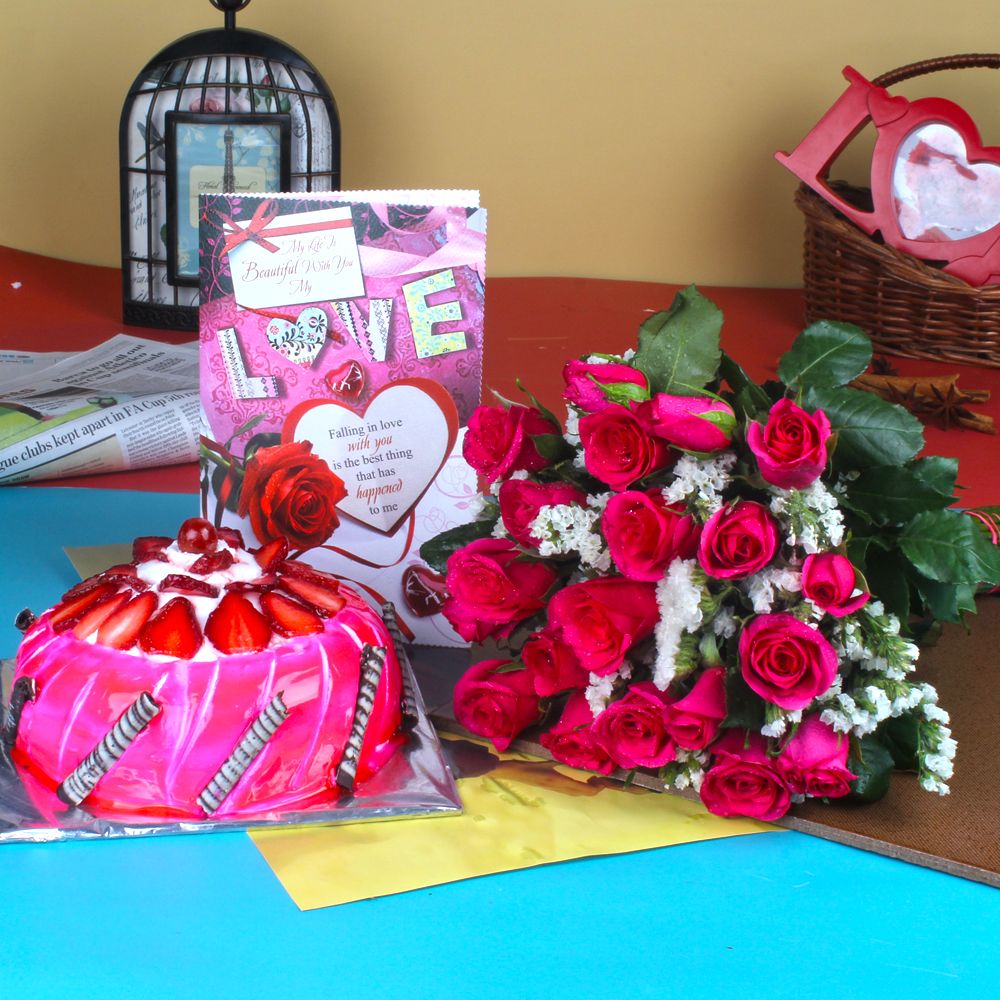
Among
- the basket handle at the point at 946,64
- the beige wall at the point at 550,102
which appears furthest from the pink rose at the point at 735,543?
the beige wall at the point at 550,102

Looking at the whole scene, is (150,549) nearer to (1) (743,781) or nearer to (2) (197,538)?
(2) (197,538)

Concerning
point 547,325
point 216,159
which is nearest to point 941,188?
point 547,325

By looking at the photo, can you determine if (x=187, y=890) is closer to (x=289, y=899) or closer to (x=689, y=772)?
(x=289, y=899)

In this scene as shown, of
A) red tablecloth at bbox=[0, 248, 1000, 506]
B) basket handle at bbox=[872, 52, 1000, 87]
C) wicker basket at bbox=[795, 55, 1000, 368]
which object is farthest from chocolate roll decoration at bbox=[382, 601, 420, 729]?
basket handle at bbox=[872, 52, 1000, 87]

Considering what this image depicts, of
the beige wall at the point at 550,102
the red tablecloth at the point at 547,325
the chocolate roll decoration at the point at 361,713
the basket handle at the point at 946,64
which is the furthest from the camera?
the beige wall at the point at 550,102

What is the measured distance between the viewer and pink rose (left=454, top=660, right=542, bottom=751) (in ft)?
2.15

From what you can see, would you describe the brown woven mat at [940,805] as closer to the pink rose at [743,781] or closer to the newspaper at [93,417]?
the pink rose at [743,781]

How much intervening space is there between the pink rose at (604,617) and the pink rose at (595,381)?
0.09m

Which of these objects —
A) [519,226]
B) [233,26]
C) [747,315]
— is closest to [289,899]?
[233,26]

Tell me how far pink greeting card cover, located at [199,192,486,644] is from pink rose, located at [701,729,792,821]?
26 centimetres

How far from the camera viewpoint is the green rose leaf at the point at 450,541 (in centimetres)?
70

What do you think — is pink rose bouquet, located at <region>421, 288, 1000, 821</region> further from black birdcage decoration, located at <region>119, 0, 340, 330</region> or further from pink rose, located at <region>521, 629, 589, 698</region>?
black birdcage decoration, located at <region>119, 0, 340, 330</region>

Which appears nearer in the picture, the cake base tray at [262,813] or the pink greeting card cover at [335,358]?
the cake base tray at [262,813]

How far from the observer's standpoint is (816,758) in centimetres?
58
